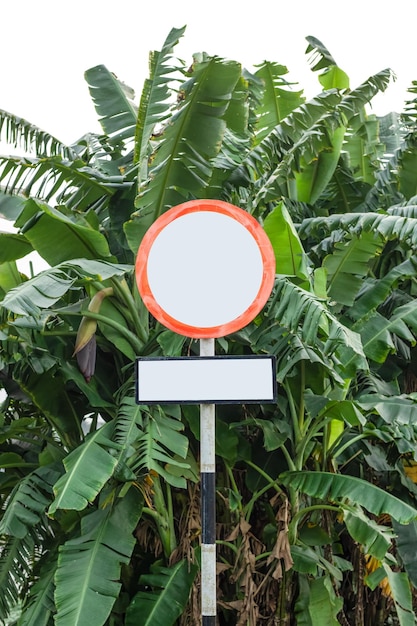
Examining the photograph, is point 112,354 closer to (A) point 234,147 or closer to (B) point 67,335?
(B) point 67,335

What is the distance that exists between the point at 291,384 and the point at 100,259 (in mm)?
1458

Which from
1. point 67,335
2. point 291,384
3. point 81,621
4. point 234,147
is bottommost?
point 81,621

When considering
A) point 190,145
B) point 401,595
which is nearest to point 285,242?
point 190,145

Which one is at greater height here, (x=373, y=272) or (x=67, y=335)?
(x=373, y=272)

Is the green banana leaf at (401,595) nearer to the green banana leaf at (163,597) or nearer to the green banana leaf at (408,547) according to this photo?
the green banana leaf at (408,547)

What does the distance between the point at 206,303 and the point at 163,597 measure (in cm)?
225

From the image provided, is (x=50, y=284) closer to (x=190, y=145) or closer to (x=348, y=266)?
(x=190, y=145)

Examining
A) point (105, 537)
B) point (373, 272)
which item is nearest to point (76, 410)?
point (105, 537)

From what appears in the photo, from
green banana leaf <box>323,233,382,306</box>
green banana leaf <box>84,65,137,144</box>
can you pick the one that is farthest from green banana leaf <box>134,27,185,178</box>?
green banana leaf <box>323,233,382,306</box>

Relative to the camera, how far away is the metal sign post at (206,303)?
2.75 m

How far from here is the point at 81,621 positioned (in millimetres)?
3758

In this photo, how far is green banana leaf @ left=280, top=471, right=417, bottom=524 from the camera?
4086 millimetres

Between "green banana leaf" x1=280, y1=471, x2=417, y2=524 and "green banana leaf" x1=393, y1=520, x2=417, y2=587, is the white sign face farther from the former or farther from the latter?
"green banana leaf" x1=393, y1=520, x2=417, y2=587

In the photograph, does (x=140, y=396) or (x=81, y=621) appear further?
(x=81, y=621)
